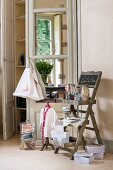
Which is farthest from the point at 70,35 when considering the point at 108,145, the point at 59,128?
the point at 108,145

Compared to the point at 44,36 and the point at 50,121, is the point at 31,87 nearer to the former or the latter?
the point at 50,121

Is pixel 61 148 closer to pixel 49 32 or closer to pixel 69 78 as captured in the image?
pixel 69 78

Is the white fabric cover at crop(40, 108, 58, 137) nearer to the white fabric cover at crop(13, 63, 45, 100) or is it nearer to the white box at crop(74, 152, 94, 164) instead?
the white fabric cover at crop(13, 63, 45, 100)

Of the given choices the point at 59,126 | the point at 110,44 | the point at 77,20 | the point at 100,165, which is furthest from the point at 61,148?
the point at 77,20

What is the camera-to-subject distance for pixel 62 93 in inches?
197

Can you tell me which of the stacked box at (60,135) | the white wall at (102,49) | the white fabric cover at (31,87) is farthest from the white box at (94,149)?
the white fabric cover at (31,87)

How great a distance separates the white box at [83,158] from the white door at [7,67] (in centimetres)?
166

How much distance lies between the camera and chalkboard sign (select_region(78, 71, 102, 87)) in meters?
4.38

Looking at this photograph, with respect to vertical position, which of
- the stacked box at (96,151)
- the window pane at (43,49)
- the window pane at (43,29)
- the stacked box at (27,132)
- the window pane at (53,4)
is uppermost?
the window pane at (53,4)

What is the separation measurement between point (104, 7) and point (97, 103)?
1.33 meters

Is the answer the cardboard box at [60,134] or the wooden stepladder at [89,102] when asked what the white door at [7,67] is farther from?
the wooden stepladder at [89,102]

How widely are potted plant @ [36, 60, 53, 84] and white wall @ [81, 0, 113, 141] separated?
60cm

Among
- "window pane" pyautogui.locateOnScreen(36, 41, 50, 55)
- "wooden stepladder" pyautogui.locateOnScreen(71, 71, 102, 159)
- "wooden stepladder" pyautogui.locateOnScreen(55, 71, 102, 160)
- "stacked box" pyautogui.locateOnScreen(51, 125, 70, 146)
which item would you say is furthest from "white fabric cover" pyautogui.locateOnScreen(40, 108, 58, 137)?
"window pane" pyautogui.locateOnScreen(36, 41, 50, 55)

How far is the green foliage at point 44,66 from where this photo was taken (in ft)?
16.5
